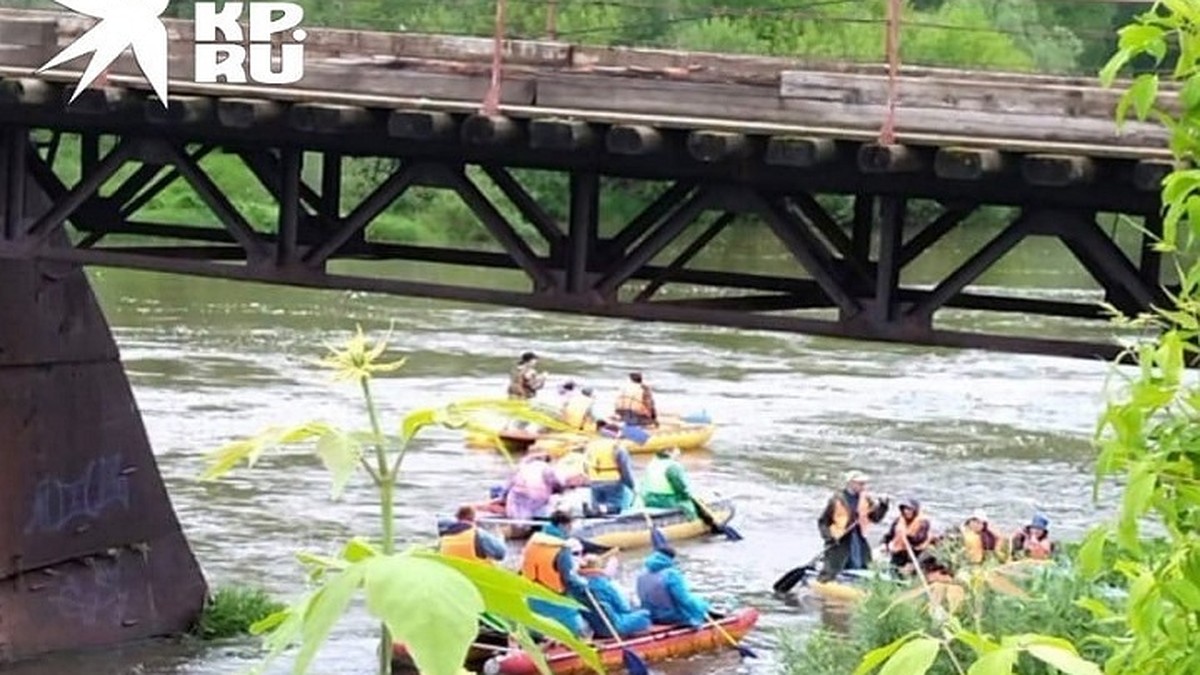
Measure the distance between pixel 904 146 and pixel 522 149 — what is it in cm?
233

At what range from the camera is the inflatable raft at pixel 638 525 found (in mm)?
23062

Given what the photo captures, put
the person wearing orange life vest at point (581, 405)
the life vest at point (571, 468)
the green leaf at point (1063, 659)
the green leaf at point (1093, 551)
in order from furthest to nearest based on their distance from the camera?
the person wearing orange life vest at point (581, 405), the life vest at point (571, 468), the green leaf at point (1093, 551), the green leaf at point (1063, 659)

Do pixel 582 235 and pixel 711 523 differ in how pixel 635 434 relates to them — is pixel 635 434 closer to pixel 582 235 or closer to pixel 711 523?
pixel 711 523

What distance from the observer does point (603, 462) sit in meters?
26.0

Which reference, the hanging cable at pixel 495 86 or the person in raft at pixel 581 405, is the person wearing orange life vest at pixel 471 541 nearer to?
the hanging cable at pixel 495 86

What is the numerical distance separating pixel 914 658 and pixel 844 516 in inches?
757

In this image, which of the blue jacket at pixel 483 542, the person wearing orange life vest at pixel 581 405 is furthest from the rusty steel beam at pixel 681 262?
the person wearing orange life vest at pixel 581 405

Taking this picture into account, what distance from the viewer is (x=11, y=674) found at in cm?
1557

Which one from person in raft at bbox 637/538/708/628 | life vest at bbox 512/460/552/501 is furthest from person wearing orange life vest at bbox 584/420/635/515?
person in raft at bbox 637/538/708/628

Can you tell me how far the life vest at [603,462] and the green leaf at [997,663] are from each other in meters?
23.2

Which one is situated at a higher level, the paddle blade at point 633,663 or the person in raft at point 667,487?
the paddle blade at point 633,663

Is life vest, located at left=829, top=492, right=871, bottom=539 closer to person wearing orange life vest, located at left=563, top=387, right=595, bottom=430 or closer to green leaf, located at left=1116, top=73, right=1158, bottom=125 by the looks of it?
person wearing orange life vest, located at left=563, top=387, right=595, bottom=430

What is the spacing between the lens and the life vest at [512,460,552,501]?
75.3ft

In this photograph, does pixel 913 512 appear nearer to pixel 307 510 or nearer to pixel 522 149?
pixel 307 510
